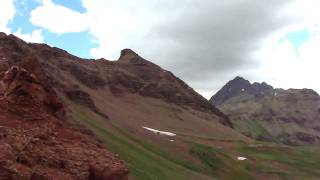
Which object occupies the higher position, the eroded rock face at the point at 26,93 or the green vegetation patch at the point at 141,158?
the eroded rock face at the point at 26,93

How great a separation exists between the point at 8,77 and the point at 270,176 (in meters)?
117

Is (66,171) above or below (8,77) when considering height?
below

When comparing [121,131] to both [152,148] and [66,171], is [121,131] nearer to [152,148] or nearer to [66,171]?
[152,148]

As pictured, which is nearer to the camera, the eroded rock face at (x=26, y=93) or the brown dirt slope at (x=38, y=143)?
the brown dirt slope at (x=38, y=143)

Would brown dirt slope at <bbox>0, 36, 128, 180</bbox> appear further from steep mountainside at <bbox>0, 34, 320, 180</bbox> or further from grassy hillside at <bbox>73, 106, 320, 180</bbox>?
grassy hillside at <bbox>73, 106, 320, 180</bbox>

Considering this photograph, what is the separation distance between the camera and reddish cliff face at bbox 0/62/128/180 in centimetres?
2789

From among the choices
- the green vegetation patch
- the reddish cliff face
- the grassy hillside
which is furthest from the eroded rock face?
the grassy hillside

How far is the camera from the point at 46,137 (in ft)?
99.9

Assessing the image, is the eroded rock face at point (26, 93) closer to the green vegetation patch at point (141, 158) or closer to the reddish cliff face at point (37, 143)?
the reddish cliff face at point (37, 143)

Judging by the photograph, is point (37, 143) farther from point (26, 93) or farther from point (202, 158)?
point (202, 158)

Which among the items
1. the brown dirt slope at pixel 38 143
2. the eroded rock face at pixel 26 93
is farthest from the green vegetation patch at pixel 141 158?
the brown dirt slope at pixel 38 143

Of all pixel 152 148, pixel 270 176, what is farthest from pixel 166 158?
pixel 270 176

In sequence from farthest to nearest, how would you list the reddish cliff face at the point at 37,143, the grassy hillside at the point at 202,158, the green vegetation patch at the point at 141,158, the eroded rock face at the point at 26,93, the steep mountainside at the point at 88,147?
the grassy hillside at the point at 202,158 < the green vegetation patch at the point at 141,158 < the eroded rock face at the point at 26,93 < the steep mountainside at the point at 88,147 < the reddish cliff face at the point at 37,143

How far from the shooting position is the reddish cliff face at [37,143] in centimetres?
2789
